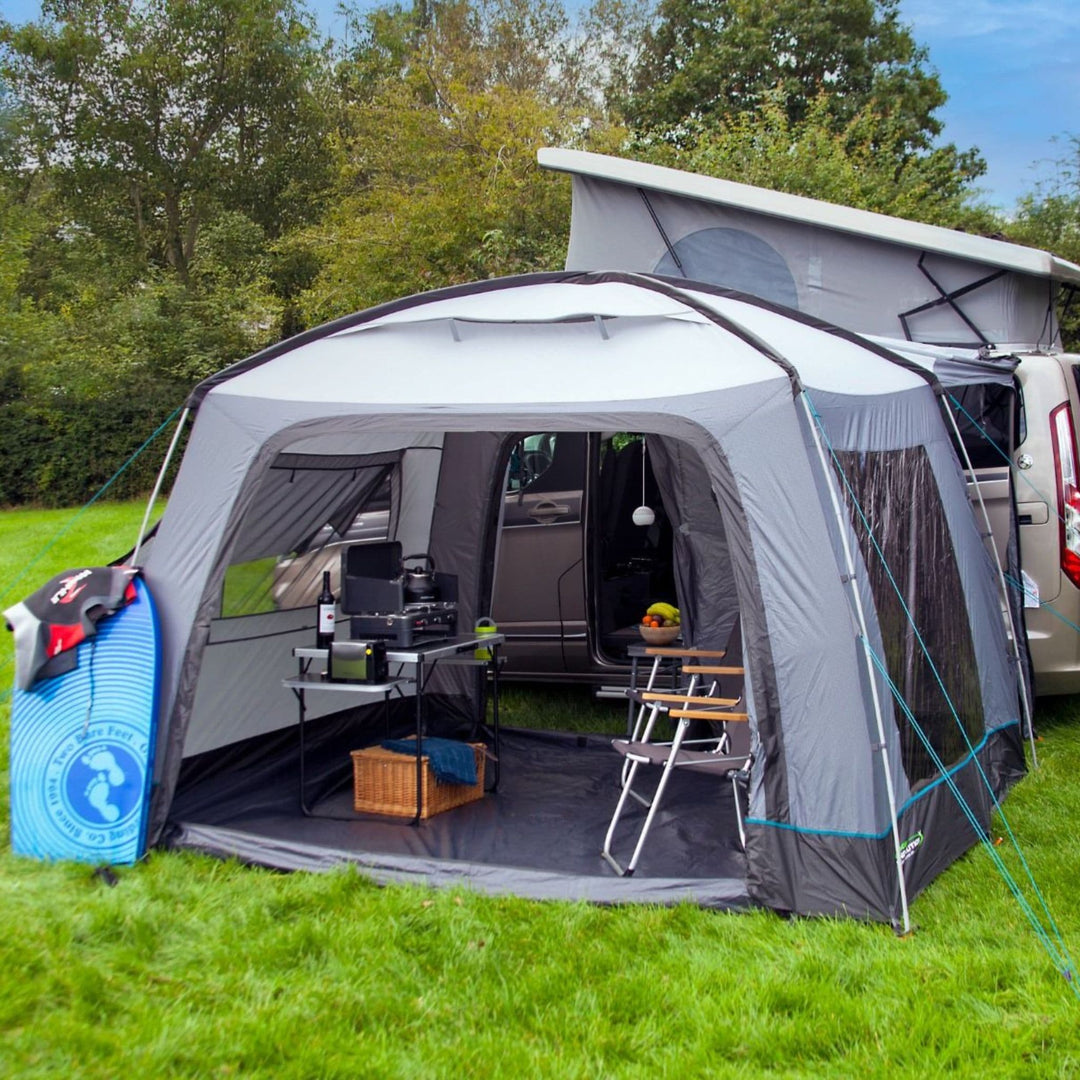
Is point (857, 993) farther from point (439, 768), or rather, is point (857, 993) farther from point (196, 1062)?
point (439, 768)

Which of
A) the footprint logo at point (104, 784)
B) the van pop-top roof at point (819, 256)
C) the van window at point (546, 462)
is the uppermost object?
the van pop-top roof at point (819, 256)

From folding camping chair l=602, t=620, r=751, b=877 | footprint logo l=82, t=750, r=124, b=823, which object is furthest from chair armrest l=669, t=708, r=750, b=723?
footprint logo l=82, t=750, r=124, b=823

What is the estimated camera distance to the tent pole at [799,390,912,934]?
3.64m

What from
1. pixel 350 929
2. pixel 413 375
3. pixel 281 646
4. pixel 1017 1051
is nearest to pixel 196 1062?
pixel 350 929

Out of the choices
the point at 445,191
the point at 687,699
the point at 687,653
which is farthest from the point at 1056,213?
the point at 687,699

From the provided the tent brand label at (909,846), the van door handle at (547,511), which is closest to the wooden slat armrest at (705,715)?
the tent brand label at (909,846)

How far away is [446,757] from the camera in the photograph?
5.03 metres

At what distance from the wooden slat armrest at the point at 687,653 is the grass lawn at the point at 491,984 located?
1.64 meters

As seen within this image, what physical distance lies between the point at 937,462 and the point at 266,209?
1946cm

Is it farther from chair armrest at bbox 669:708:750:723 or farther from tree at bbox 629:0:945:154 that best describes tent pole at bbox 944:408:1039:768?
tree at bbox 629:0:945:154

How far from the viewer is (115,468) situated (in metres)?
14.4

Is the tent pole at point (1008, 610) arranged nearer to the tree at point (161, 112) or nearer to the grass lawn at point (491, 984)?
the grass lawn at point (491, 984)

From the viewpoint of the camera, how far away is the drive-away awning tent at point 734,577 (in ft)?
12.4

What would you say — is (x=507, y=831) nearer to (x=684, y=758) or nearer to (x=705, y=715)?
(x=684, y=758)
